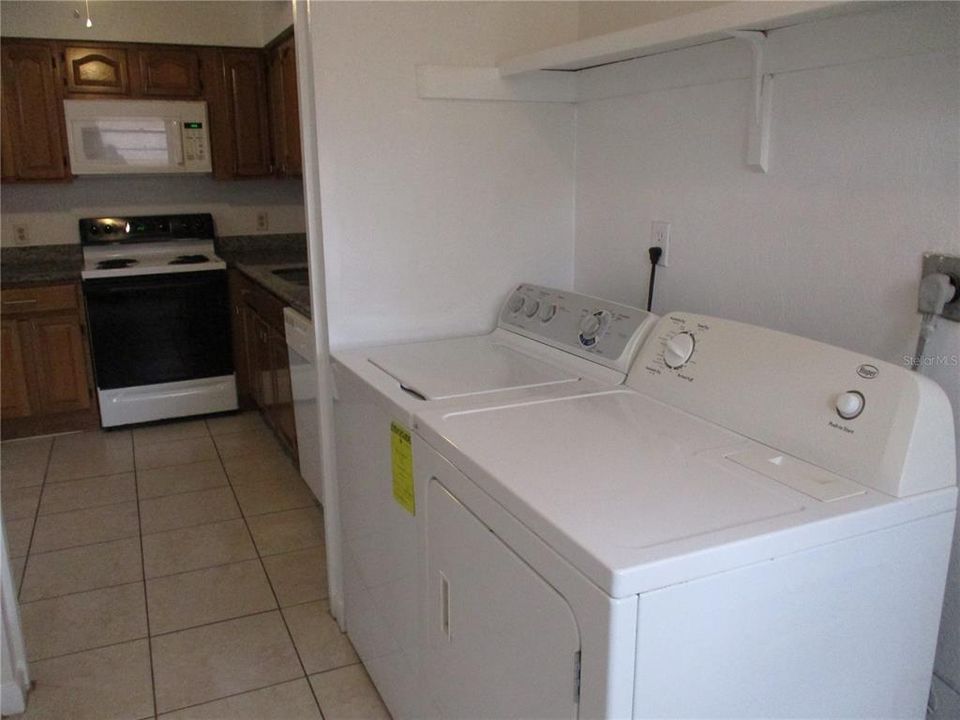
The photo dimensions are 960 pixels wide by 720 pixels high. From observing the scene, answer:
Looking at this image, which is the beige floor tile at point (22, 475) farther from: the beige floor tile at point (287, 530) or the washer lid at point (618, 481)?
the washer lid at point (618, 481)

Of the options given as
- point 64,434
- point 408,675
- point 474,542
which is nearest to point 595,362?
point 474,542

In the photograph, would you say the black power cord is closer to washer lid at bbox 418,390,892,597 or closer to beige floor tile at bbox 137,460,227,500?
washer lid at bbox 418,390,892,597

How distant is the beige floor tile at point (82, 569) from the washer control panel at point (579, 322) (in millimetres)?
1616

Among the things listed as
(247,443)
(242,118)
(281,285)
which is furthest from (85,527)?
(242,118)

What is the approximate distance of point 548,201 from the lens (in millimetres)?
2217

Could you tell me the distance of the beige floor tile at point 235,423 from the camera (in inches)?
158

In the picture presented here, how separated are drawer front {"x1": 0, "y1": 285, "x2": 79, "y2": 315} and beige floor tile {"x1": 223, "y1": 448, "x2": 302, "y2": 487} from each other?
1.12 metres

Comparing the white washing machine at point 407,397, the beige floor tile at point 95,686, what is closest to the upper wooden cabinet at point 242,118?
the white washing machine at point 407,397

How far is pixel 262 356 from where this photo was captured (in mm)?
3680

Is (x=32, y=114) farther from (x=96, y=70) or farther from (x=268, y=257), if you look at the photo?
(x=268, y=257)

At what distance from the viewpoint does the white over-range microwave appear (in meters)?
3.86

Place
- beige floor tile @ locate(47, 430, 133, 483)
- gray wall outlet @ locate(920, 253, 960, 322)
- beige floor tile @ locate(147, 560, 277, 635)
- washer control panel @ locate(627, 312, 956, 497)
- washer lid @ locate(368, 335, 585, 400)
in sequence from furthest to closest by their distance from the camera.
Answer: beige floor tile @ locate(47, 430, 133, 483)
beige floor tile @ locate(147, 560, 277, 635)
washer lid @ locate(368, 335, 585, 400)
gray wall outlet @ locate(920, 253, 960, 322)
washer control panel @ locate(627, 312, 956, 497)

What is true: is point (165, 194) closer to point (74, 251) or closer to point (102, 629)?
point (74, 251)

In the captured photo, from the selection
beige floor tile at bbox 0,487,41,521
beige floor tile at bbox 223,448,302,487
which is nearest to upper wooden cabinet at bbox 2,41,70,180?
beige floor tile at bbox 0,487,41,521
